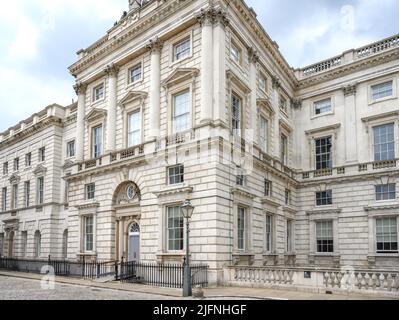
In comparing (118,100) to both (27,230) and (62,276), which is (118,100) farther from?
(27,230)

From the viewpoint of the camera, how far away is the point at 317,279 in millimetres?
16828

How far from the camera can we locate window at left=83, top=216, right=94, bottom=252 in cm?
2673

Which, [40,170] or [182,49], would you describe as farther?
[40,170]

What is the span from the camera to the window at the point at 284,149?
29703 mm

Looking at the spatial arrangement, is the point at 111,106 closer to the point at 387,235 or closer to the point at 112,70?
the point at 112,70

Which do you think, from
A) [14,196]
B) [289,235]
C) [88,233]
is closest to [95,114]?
[88,233]

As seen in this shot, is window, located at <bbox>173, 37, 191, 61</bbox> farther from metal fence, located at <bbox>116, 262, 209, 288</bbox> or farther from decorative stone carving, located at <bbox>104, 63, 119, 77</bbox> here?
metal fence, located at <bbox>116, 262, 209, 288</bbox>

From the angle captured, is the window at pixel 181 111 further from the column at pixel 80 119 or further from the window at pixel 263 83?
the column at pixel 80 119

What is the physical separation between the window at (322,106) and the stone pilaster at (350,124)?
146 cm

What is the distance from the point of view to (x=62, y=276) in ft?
83.1

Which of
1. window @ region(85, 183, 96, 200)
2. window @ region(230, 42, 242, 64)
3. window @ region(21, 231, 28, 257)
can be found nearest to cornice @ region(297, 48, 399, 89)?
window @ region(230, 42, 242, 64)

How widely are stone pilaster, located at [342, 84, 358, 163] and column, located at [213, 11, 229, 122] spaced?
1238 cm

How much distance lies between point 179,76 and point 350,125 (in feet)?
45.3

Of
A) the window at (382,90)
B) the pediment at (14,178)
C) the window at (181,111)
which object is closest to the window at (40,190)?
the pediment at (14,178)
